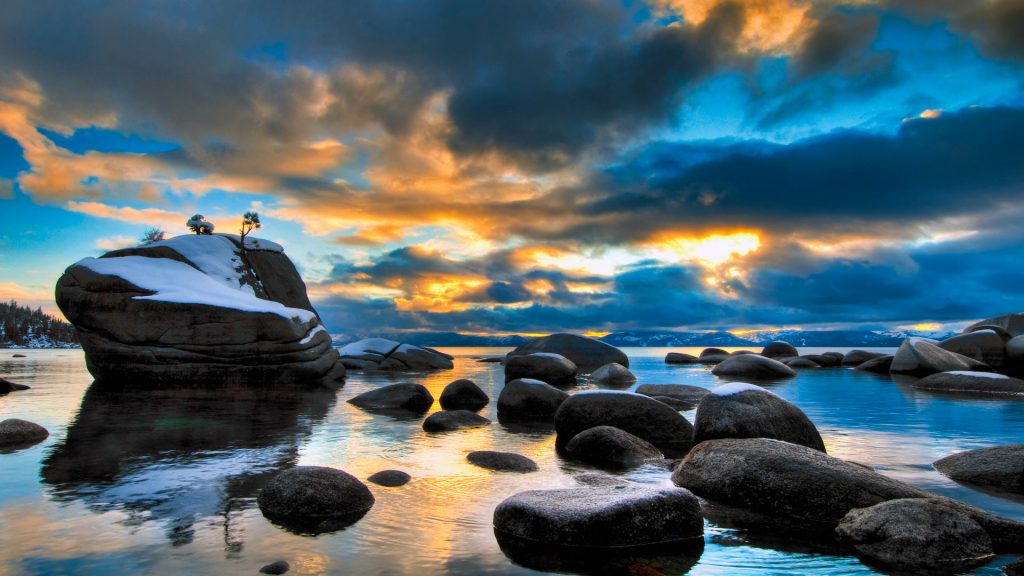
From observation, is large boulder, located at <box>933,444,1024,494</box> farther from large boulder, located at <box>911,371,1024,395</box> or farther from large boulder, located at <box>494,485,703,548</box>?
large boulder, located at <box>911,371,1024,395</box>

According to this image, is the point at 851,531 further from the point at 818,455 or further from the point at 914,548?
the point at 818,455

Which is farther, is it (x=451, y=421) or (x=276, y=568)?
(x=451, y=421)

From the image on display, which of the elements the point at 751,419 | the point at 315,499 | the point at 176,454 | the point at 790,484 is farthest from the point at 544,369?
the point at 315,499

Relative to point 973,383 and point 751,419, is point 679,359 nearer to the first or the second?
point 973,383

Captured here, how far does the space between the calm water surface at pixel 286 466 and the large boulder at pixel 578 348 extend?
32.1 metres

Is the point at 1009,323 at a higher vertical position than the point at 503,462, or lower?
higher

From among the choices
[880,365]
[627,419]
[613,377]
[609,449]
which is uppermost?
[627,419]

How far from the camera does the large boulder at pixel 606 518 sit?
19.0 ft

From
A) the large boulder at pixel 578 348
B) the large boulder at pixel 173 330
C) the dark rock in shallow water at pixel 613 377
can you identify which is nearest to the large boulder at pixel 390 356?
the large boulder at pixel 578 348

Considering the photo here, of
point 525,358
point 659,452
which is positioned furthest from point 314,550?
point 525,358

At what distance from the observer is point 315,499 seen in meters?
6.72

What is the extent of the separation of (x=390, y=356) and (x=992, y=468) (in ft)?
128

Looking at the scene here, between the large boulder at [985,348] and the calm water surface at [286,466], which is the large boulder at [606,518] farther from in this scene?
the large boulder at [985,348]

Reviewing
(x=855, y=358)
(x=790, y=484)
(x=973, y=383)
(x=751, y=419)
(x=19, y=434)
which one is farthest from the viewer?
(x=855, y=358)
